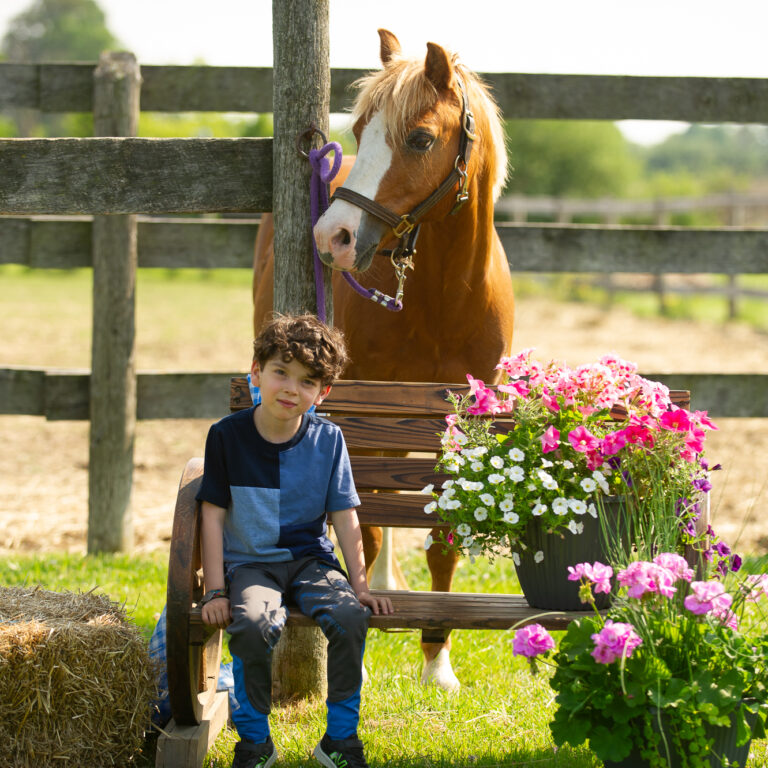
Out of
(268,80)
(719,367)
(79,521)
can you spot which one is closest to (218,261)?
(268,80)

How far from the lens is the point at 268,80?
15.5 feet

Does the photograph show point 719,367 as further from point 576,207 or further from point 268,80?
point 576,207

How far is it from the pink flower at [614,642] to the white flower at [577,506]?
363 mm

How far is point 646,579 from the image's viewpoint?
2.08 meters

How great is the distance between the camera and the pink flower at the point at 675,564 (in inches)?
84.4

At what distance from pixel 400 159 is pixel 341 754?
1719 millimetres

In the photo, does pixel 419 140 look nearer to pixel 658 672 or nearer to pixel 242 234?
pixel 658 672

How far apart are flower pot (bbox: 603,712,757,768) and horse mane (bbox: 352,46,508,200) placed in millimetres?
1844

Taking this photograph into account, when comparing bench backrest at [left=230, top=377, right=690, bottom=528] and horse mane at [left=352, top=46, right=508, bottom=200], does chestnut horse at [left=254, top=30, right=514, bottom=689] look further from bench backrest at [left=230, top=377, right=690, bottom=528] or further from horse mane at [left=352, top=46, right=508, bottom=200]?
bench backrest at [left=230, top=377, right=690, bottom=528]

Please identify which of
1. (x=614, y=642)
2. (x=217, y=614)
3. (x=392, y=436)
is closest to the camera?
(x=614, y=642)

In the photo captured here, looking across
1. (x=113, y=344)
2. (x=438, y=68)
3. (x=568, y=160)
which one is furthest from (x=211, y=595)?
(x=568, y=160)

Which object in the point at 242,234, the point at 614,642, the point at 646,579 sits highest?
the point at 242,234

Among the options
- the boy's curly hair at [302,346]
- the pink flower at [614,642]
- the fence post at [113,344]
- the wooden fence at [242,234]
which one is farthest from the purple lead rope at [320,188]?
the fence post at [113,344]

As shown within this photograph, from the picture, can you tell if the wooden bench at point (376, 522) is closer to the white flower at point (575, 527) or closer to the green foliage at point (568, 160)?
the white flower at point (575, 527)
